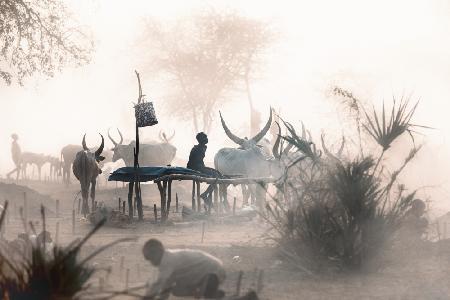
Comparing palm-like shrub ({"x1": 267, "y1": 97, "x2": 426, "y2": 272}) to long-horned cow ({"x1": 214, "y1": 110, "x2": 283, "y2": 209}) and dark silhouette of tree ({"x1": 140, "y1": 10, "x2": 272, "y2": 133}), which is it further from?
dark silhouette of tree ({"x1": 140, "y1": 10, "x2": 272, "y2": 133})

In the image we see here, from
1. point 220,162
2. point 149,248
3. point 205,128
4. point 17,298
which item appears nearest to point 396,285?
point 149,248

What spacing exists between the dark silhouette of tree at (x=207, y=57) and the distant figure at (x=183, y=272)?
32180 millimetres

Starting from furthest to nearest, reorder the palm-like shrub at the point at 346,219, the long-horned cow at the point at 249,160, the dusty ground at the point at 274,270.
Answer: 1. the long-horned cow at the point at 249,160
2. the palm-like shrub at the point at 346,219
3. the dusty ground at the point at 274,270

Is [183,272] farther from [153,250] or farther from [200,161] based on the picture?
[200,161]

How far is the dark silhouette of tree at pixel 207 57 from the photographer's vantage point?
3844 cm

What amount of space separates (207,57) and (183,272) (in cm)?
3328

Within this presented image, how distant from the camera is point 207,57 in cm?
3847

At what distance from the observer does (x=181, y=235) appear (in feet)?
39.4

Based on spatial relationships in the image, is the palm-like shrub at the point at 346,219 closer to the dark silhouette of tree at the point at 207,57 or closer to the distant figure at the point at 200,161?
the distant figure at the point at 200,161

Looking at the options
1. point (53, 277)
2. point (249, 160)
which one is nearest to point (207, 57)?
point (249, 160)

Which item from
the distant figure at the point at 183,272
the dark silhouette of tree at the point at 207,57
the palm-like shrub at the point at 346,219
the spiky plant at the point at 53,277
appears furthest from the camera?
the dark silhouette of tree at the point at 207,57

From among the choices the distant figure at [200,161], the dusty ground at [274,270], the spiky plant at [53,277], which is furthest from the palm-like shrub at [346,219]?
the distant figure at [200,161]

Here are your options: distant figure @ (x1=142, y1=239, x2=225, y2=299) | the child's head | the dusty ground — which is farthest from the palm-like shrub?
the child's head

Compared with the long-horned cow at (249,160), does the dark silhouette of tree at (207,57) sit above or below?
above
